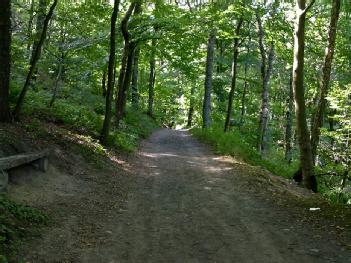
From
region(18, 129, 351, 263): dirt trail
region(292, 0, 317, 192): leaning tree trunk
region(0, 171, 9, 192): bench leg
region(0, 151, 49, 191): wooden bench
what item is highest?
region(292, 0, 317, 192): leaning tree trunk

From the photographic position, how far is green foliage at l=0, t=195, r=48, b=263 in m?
5.55

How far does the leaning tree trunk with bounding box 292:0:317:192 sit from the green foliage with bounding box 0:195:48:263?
23.8ft

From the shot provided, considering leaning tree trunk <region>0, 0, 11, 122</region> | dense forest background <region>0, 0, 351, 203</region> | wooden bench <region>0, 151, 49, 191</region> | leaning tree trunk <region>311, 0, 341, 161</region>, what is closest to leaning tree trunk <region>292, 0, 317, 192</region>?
dense forest background <region>0, 0, 351, 203</region>

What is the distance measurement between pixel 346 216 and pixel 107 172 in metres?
6.45

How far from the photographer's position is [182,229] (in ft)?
24.0

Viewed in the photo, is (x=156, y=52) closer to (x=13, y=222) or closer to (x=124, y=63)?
(x=124, y=63)

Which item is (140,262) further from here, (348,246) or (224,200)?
(224,200)

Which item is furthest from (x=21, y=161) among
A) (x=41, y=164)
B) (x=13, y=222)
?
(x=13, y=222)

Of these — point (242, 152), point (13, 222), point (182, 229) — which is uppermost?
point (242, 152)

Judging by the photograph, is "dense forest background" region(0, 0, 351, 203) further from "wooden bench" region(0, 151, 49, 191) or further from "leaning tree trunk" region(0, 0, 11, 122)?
"wooden bench" region(0, 151, 49, 191)

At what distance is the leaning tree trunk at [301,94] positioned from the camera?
10641 millimetres

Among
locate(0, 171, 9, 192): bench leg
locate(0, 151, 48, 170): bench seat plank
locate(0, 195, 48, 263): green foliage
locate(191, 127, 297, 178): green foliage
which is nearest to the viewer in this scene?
locate(0, 195, 48, 263): green foliage

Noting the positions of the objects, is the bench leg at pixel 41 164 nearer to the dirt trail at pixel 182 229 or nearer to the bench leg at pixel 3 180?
the dirt trail at pixel 182 229

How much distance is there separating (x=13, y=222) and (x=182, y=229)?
2.85 m
